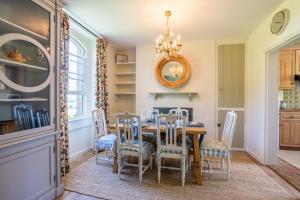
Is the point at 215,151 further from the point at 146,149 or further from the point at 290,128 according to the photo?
the point at 290,128

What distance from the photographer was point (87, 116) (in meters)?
4.32

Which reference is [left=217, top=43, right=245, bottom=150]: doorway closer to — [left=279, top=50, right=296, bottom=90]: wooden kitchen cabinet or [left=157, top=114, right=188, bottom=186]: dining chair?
[left=279, top=50, right=296, bottom=90]: wooden kitchen cabinet

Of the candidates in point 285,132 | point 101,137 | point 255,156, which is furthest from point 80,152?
point 285,132

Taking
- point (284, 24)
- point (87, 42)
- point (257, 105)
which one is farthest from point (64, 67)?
point (257, 105)

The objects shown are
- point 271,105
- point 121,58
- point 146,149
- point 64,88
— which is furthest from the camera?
point 121,58

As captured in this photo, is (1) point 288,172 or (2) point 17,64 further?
(1) point 288,172

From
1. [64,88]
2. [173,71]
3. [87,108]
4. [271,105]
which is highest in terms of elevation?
[173,71]

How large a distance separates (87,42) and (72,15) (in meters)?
1.12

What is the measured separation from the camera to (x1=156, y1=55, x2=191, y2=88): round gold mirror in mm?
4574

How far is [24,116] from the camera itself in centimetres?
200

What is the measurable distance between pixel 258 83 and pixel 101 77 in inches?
136

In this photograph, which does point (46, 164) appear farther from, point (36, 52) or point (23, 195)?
point (36, 52)

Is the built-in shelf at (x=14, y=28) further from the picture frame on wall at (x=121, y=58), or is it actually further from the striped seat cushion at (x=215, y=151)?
the picture frame on wall at (x=121, y=58)

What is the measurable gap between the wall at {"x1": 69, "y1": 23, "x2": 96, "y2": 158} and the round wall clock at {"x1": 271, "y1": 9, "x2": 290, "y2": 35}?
141 inches
